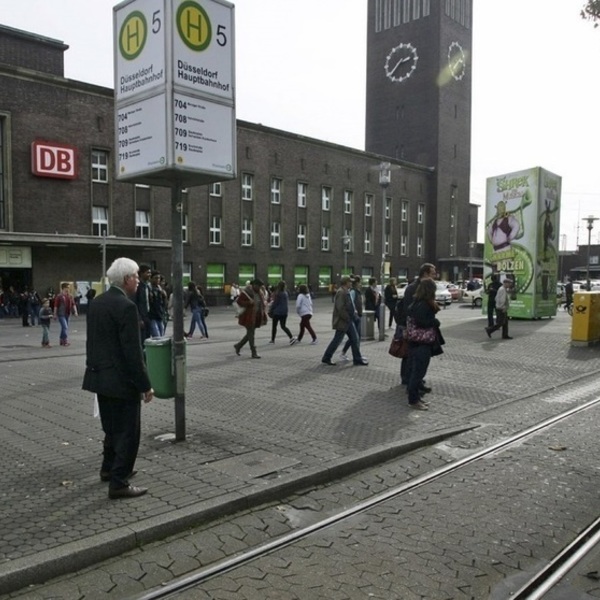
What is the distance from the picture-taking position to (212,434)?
6.41m

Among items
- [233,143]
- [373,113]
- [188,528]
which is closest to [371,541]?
[188,528]

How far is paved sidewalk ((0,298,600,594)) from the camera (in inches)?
159

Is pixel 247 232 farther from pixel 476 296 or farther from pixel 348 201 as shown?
pixel 476 296

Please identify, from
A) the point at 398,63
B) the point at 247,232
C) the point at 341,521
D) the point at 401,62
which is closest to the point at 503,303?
the point at 341,521

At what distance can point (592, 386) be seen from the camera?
1003 cm

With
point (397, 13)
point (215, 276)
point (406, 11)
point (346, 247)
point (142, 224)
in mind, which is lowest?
point (215, 276)

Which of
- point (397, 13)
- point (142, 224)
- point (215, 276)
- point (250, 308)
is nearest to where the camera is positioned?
point (250, 308)

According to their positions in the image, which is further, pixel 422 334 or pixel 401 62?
pixel 401 62

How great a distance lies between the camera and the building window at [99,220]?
35125mm

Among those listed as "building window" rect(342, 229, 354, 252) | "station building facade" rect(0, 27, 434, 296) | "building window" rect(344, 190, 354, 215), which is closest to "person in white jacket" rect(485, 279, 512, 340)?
"station building facade" rect(0, 27, 434, 296)

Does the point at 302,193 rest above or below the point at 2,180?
above

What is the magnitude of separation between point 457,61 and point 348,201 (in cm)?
2394

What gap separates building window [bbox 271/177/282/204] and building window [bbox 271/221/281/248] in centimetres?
171

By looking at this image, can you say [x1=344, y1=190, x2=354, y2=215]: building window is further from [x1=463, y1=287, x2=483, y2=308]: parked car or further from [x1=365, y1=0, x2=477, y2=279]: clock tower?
[x1=463, y1=287, x2=483, y2=308]: parked car
